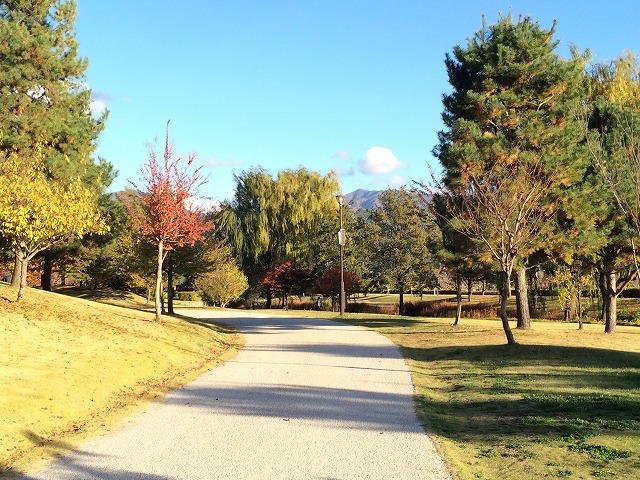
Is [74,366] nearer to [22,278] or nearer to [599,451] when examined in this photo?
[22,278]

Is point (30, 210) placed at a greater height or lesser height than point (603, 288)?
greater

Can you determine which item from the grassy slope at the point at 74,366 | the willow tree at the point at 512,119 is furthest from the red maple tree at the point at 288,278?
the grassy slope at the point at 74,366

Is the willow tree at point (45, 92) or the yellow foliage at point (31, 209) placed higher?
the willow tree at point (45, 92)

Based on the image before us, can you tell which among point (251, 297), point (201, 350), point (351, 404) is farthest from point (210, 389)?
point (251, 297)

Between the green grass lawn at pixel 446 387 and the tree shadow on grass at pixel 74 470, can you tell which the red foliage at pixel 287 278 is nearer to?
the green grass lawn at pixel 446 387

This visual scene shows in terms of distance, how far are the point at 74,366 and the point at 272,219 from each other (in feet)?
115

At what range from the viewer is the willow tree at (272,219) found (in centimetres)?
4506

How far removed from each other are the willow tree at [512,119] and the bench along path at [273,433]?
10176mm

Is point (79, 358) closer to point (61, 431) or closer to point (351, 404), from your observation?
point (61, 431)

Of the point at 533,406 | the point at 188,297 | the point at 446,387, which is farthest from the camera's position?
the point at 188,297

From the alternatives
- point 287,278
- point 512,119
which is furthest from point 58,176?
point 287,278

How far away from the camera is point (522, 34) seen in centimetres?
2205

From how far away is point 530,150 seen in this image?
70.7 feet

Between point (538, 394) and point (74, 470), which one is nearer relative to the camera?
point (74, 470)
